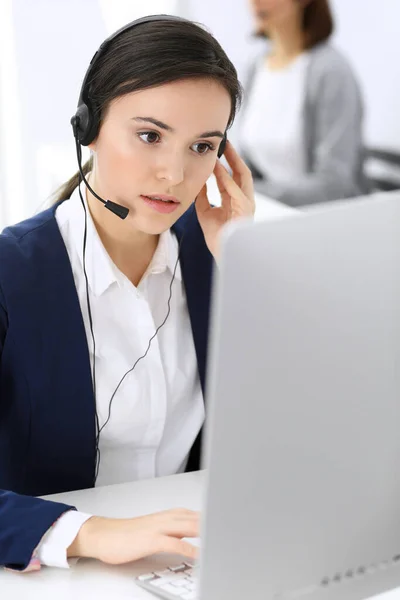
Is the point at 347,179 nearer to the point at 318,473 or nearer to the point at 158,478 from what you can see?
the point at 158,478

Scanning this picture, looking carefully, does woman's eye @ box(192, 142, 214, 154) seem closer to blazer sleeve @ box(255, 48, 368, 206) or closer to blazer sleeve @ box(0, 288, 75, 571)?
blazer sleeve @ box(0, 288, 75, 571)

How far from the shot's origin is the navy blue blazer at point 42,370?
1378 millimetres

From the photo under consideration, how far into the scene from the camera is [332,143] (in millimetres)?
4105

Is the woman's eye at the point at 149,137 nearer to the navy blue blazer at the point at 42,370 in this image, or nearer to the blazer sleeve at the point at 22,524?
the navy blue blazer at the point at 42,370

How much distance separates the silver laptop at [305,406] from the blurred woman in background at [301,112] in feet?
10.6

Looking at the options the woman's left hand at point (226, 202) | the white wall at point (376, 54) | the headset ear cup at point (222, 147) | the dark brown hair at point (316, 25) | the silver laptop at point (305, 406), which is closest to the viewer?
the silver laptop at point (305, 406)

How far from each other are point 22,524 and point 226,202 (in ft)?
2.38

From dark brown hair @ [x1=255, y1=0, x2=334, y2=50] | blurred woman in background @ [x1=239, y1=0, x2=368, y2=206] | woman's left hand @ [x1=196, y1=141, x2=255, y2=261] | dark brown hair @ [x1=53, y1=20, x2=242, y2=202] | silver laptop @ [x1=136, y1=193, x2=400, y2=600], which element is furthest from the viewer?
dark brown hair @ [x1=255, y1=0, x2=334, y2=50]

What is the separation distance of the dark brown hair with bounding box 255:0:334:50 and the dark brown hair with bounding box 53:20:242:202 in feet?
9.99

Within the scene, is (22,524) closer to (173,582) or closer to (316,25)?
(173,582)

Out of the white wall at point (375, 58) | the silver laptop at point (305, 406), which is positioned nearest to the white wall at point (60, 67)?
the white wall at point (375, 58)

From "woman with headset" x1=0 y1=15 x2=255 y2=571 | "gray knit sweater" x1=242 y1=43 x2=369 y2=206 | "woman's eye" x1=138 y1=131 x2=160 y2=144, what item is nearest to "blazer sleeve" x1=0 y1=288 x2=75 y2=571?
"woman with headset" x1=0 y1=15 x2=255 y2=571

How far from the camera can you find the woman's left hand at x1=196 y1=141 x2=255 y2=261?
1.61 meters

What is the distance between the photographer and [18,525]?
1.15 m
